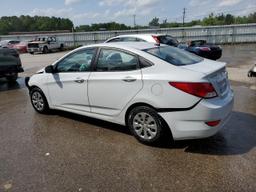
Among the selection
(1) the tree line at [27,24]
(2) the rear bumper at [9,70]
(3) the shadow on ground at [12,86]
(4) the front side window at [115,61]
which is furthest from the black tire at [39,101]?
(1) the tree line at [27,24]

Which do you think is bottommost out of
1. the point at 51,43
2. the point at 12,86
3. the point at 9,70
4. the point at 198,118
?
the point at 12,86

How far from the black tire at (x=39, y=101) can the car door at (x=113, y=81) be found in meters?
1.53

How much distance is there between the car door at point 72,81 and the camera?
4824mm

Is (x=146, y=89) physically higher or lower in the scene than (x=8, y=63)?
lower

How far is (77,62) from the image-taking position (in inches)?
199

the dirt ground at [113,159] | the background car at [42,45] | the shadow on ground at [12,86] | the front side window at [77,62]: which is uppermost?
the background car at [42,45]

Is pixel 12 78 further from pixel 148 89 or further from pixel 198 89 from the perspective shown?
pixel 198 89

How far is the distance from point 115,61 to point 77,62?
98 centimetres

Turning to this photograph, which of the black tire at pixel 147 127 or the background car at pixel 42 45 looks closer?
the black tire at pixel 147 127

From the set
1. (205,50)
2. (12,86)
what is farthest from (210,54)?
(12,86)

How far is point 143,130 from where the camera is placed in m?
4.18

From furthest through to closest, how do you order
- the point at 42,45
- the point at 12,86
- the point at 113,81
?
the point at 42,45, the point at 12,86, the point at 113,81

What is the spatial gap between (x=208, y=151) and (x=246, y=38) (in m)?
28.8

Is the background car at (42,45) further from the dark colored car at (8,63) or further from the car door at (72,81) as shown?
the car door at (72,81)
